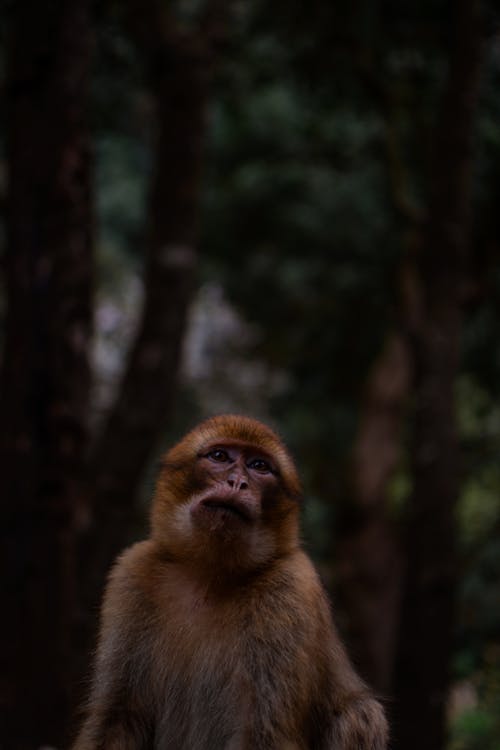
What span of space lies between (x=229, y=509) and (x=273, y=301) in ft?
31.2

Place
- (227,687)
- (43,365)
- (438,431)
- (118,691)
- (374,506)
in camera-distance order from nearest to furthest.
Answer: (227,687), (118,691), (43,365), (438,431), (374,506)

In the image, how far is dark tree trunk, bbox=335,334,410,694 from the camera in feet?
35.9

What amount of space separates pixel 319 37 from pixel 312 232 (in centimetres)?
416

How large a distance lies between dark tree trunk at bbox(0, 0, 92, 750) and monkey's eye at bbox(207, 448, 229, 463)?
5.40ft

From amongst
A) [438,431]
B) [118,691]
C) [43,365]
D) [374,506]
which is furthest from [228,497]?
[374,506]

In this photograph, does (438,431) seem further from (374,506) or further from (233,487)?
(374,506)

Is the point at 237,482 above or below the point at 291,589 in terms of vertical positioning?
above

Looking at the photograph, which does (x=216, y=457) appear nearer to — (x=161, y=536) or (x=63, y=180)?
(x=161, y=536)

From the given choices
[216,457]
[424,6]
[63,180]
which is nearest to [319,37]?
[424,6]

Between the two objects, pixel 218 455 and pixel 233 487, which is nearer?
pixel 233 487

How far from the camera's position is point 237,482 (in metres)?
3.19

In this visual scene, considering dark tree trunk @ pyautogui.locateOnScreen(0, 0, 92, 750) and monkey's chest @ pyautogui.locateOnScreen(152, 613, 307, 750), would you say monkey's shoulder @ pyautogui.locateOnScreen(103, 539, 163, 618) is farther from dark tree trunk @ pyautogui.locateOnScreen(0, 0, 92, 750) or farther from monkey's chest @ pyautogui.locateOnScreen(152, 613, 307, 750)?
dark tree trunk @ pyautogui.locateOnScreen(0, 0, 92, 750)

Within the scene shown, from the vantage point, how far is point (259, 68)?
922cm

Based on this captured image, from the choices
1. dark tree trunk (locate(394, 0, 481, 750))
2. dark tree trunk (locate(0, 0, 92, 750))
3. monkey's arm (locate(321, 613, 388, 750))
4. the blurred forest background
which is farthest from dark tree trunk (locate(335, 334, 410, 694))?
monkey's arm (locate(321, 613, 388, 750))
